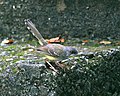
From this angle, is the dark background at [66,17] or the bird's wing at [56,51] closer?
the bird's wing at [56,51]

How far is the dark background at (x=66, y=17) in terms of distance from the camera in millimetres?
6387

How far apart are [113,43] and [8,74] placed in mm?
1983

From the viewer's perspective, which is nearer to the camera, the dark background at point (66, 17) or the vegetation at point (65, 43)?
the vegetation at point (65, 43)

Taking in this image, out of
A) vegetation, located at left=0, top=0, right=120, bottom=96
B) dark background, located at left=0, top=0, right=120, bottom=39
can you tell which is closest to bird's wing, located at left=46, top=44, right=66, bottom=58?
vegetation, located at left=0, top=0, right=120, bottom=96

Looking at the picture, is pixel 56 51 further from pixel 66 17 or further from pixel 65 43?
pixel 66 17

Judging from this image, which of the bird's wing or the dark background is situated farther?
the dark background

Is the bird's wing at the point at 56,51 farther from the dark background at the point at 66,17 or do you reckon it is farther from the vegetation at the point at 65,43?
the dark background at the point at 66,17

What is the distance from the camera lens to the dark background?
6387 mm

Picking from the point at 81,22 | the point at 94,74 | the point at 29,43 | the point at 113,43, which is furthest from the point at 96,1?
the point at 94,74

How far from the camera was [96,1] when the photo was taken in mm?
6387

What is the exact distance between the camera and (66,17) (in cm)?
645

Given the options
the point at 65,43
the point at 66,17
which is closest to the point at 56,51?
the point at 65,43

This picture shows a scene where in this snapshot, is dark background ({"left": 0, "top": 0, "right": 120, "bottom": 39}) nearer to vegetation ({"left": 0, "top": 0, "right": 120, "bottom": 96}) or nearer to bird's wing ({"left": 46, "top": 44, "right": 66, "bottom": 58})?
vegetation ({"left": 0, "top": 0, "right": 120, "bottom": 96})

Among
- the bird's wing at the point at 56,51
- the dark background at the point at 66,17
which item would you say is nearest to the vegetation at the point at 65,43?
the dark background at the point at 66,17
